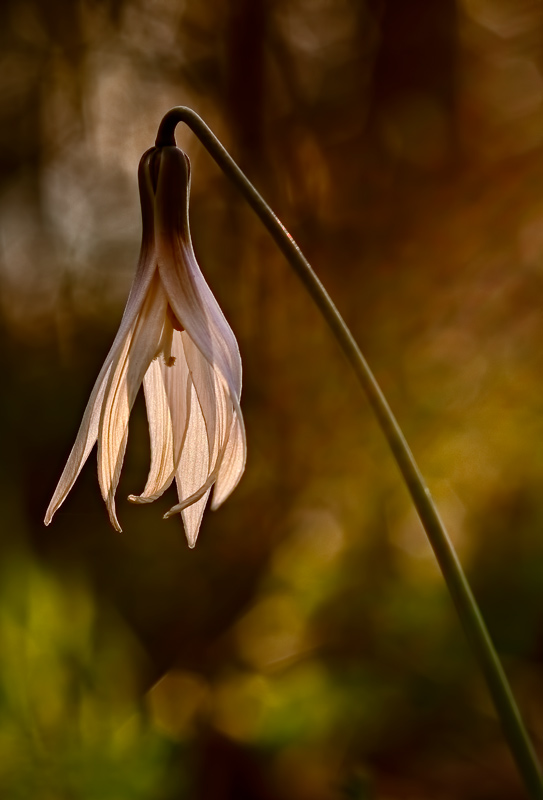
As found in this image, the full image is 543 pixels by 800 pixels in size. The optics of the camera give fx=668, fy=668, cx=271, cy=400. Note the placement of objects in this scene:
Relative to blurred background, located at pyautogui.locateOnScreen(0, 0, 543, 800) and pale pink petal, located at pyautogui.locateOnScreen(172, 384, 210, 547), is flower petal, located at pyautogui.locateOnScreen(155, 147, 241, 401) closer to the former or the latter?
pale pink petal, located at pyautogui.locateOnScreen(172, 384, 210, 547)

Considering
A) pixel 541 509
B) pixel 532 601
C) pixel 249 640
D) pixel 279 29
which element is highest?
pixel 279 29

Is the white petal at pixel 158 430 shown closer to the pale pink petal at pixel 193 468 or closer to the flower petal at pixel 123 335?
the pale pink petal at pixel 193 468

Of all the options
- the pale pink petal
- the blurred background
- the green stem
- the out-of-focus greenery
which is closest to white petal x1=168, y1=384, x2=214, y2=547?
the pale pink petal

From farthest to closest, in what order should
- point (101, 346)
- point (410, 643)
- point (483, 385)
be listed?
point (101, 346) < point (483, 385) < point (410, 643)

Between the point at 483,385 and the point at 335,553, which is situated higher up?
the point at 483,385

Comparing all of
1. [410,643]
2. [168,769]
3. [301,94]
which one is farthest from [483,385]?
[168,769]

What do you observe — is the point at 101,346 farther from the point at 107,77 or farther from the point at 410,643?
the point at 410,643
